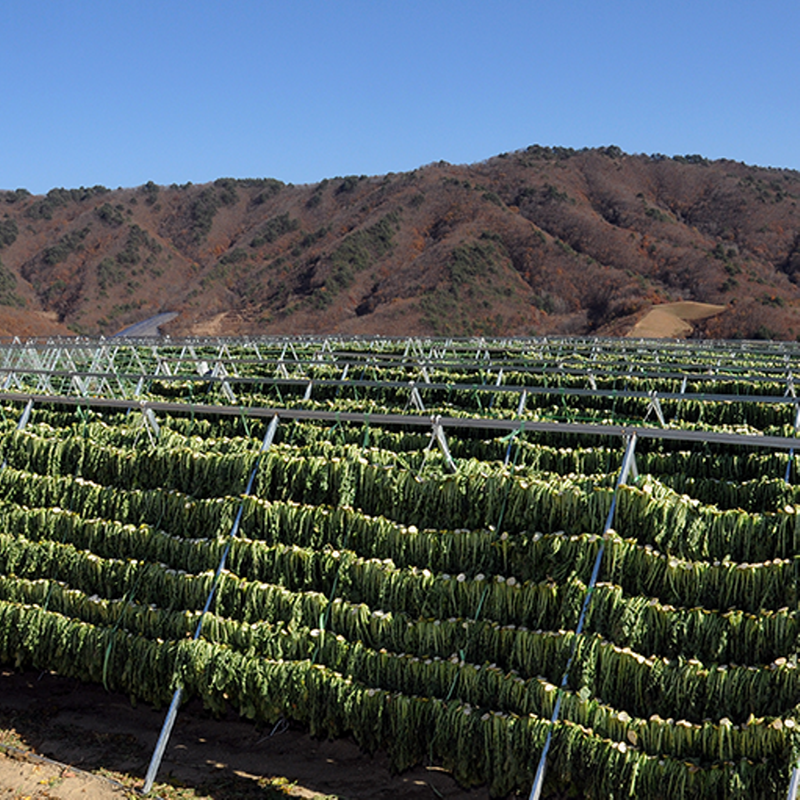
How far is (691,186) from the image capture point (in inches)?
3408

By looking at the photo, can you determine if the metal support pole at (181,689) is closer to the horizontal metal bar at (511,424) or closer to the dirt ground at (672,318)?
the horizontal metal bar at (511,424)

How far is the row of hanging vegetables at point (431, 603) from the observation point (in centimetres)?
474

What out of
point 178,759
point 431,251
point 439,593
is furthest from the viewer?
point 431,251

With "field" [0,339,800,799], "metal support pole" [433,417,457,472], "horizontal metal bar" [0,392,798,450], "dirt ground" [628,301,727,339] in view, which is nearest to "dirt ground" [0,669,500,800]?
"field" [0,339,800,799]

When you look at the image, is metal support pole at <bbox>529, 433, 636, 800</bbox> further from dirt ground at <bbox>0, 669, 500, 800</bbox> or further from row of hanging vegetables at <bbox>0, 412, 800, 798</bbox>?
dirt ground at <bbox>0, 669, 500, 800</bbox>

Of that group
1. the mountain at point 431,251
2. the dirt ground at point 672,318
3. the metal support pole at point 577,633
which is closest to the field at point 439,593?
the metal support pole at point 577,633

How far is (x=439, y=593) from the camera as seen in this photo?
5574 millimetres

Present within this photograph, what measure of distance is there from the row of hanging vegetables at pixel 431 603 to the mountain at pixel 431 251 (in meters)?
48.2

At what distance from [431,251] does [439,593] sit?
232 ft

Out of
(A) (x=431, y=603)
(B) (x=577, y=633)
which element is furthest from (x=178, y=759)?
(B) (x=577, y=633)

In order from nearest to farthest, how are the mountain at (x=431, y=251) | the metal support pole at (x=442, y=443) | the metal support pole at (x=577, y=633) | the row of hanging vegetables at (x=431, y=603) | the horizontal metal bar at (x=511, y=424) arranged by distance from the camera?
the row of hanging vegetables at (x=431, y=603) → the metal support pole at (x=577, y=633) → the horizontal metal bar at (x=511, y=424) → the metal support pole at (x=442, y=443) → the mountain at (x=431, y=251)

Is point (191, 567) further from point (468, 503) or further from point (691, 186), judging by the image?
point (691, 186)

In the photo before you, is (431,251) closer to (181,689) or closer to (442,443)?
(442,443)

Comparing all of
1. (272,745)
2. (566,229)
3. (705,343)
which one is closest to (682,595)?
(272,745)
